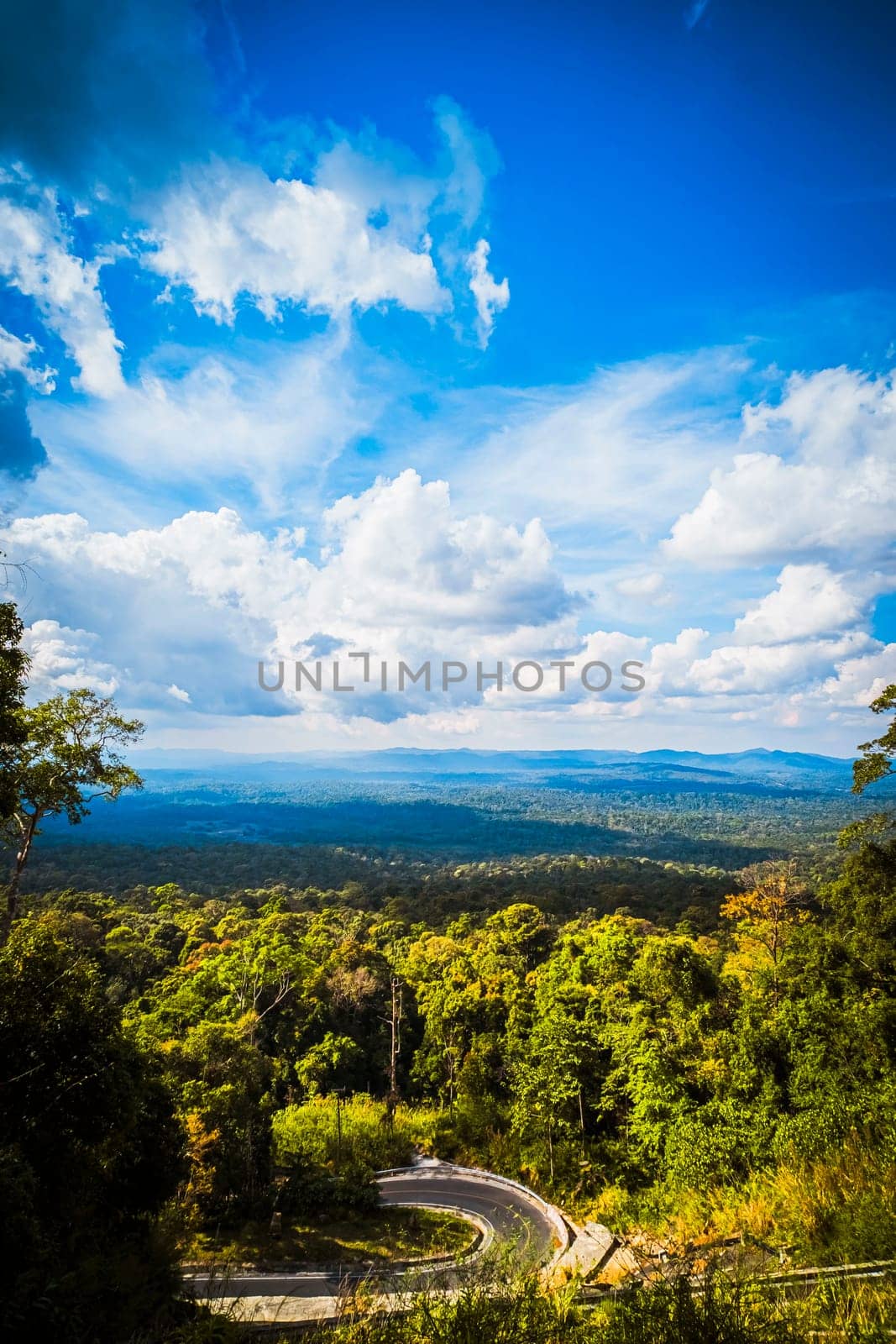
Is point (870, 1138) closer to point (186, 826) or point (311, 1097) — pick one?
point (311, 1097)

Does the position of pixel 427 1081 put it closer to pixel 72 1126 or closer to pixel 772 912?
pixel 772 912

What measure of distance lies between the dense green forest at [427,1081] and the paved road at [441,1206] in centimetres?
137

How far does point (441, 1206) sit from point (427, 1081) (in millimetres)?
9362

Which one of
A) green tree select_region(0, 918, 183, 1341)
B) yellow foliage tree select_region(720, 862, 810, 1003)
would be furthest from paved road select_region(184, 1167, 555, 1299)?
yellow foliage tree select_region(720, 862, 810, 1003)

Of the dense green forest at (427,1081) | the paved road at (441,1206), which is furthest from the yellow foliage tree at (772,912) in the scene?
the paved road at (441,1206)

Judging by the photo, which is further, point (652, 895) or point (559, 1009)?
point (652, 895)

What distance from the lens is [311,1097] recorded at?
855 inches

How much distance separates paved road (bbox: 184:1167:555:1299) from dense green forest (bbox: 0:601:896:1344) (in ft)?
4.49

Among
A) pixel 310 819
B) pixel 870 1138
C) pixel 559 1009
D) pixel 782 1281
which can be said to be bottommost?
pixel 310 819

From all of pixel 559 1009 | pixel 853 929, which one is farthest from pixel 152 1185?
pixel 559 1009

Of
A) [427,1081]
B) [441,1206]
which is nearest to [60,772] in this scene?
[441,1206]

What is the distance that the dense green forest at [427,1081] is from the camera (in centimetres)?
557

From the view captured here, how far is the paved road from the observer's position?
1146 cm

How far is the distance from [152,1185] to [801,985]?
14661 mm
